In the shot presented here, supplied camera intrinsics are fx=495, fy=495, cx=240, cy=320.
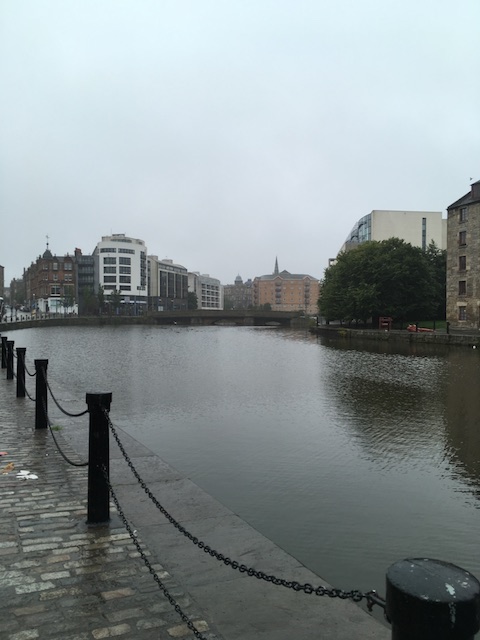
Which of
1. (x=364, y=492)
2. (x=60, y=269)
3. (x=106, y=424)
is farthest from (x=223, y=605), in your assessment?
(x=60, y=269)

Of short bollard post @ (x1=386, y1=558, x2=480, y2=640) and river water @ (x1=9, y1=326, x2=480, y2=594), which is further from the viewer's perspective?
river water @ (x1=9, y1=326, x2=480, y2=594)

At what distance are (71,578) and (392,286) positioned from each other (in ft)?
180

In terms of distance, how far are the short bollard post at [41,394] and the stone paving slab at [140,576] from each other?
99.2 inches

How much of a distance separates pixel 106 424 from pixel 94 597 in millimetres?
1670

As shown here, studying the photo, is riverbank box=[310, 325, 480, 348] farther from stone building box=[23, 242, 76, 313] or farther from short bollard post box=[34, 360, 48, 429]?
stone building box=[23, 242, 76, 313]

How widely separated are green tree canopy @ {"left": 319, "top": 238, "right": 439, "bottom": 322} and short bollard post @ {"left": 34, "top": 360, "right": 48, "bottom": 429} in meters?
48.2

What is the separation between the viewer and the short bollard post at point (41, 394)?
870 cm

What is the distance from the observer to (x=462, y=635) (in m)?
1.74

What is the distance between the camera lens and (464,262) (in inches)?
1889

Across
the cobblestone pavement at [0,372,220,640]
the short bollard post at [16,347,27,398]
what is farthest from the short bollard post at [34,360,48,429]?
the short bollard post at [16,347,27,398]

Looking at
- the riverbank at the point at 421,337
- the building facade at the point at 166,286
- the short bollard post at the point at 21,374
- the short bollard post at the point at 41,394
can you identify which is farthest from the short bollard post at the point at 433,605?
the building facade at the point at 166,286

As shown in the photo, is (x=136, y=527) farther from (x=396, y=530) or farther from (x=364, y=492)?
(x=364, y=492)

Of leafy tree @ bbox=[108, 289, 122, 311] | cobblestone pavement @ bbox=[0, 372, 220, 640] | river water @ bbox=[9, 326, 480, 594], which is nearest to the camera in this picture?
cobblestone pavement @ bbox=[0, 372, 220, 640]

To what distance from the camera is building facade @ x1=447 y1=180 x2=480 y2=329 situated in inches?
1823
